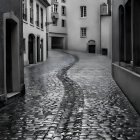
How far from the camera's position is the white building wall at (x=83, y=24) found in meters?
55.1

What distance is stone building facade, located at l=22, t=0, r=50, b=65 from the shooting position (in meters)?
29.7

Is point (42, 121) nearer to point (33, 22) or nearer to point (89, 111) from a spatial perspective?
point (89, 111)

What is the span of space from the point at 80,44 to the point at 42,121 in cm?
4862

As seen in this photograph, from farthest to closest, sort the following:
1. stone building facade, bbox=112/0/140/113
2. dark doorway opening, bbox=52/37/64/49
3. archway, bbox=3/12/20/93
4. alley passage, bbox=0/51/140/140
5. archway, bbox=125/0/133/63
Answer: dark doorway opening, bbox=52/37/64/49
archway, bbox=125/0/133/63
archway, bbox=3/12/20/93
stone building facade, bbox=112/0/140/113
alley passage, bbox=0/51/140/140

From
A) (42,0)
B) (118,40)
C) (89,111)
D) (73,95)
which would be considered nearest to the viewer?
(89,111)

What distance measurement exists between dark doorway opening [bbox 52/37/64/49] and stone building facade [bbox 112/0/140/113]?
40008 millimetres

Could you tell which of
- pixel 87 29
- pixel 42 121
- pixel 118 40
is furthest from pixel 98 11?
→ pixel 42 121

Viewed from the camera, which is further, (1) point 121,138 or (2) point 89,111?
(2) point 89,111

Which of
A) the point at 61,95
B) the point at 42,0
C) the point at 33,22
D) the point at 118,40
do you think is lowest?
the point at 61,95

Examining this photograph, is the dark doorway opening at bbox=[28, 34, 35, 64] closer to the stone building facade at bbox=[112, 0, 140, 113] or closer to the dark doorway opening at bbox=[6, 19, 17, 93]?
the stone building facade at bbox=[112, 0, 140, 113]

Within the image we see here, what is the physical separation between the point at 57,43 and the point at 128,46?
4461 centimetres

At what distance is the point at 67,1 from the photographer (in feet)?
192

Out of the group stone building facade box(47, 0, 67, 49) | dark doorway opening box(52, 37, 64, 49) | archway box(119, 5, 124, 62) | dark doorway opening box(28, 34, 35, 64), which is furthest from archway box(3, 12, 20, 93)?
dark doorway opening box(52, 37, 64, 49)

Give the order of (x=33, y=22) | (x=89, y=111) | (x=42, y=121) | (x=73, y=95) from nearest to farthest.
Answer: (x=42, y=121) < (x=89, y=111) < (x=73, y=95) < (x=33, y=22)
